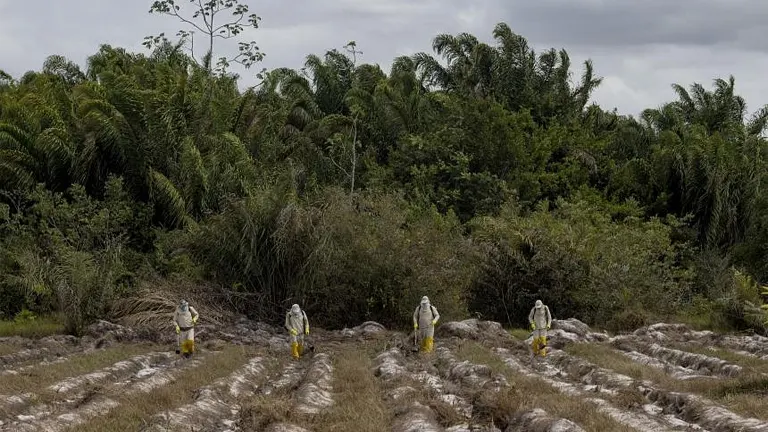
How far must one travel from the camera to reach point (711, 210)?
4278 centimetres

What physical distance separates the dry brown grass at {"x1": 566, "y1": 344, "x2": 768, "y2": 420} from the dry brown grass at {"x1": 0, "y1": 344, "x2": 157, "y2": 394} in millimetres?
10628

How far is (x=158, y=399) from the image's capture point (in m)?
13.5

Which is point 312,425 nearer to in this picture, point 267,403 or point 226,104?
point 267,403

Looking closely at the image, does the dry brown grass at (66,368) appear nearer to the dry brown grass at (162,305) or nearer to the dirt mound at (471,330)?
the dry brown grass at (162,305)

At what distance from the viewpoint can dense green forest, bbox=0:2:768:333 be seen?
98.0 ft

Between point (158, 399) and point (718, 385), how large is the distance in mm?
9066

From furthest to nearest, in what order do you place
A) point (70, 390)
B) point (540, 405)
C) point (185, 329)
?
point (185, 329) → point (70, 390) → point (540, 405)

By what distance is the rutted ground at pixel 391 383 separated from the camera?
11969 millimetres

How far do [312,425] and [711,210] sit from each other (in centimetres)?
3520

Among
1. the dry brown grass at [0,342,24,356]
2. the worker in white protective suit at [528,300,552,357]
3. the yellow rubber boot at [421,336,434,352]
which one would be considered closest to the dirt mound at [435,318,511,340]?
the yellow rubber boot at [421,336,434,352]

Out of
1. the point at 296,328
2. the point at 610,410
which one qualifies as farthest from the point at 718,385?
the point at 296,328

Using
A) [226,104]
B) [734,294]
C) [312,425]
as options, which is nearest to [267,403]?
[312,425]

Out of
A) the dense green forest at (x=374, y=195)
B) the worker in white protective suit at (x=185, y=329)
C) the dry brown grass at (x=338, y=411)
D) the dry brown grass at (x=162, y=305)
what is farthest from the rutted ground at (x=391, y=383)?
the dense green forest at (x=374, y=195)

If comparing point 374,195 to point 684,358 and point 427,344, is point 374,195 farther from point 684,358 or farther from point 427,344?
point 684,358
